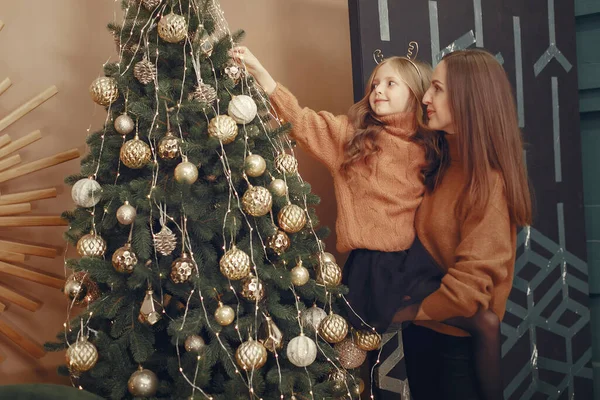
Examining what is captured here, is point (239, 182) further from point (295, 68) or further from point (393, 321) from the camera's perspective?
point (295, 68)

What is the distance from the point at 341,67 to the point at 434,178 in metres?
0.86

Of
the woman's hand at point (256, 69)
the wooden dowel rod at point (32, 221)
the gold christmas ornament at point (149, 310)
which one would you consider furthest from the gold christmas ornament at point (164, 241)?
the wooden dowel rod at point (32, 221)

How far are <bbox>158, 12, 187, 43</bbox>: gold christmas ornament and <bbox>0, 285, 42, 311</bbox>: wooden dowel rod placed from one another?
1.10m

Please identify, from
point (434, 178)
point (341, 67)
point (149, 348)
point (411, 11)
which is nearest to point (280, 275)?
point (149, 348)

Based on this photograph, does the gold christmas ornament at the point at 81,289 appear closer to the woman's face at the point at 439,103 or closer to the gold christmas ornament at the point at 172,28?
the gold christmas ornament at the point at 172,28

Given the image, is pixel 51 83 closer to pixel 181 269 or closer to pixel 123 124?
pixel 123 124

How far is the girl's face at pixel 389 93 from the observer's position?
1960mm

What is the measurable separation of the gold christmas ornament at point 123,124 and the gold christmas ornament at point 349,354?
880mm

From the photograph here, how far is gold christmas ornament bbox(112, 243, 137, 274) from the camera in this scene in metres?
1.60

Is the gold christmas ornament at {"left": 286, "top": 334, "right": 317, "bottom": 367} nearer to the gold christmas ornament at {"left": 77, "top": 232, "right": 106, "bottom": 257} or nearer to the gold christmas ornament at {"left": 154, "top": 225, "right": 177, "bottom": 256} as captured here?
the gold christmas ornament at {"left": 154, "top": 225, "right": 177, "bottom": 256}

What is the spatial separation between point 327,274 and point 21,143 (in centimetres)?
116

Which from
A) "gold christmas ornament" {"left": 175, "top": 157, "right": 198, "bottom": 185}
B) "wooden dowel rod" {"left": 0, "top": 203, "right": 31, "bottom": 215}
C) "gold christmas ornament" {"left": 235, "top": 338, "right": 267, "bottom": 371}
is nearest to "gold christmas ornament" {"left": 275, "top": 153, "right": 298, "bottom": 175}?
"gold christmas ornament" {"left": 175, "top": 157, "right": 198, "bottom": 185}

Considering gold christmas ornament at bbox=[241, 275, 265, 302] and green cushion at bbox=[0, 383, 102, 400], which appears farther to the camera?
gold christmas ornament at bbox=[241, 275, 265, 302]

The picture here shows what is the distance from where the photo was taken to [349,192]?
2014 millimetres
